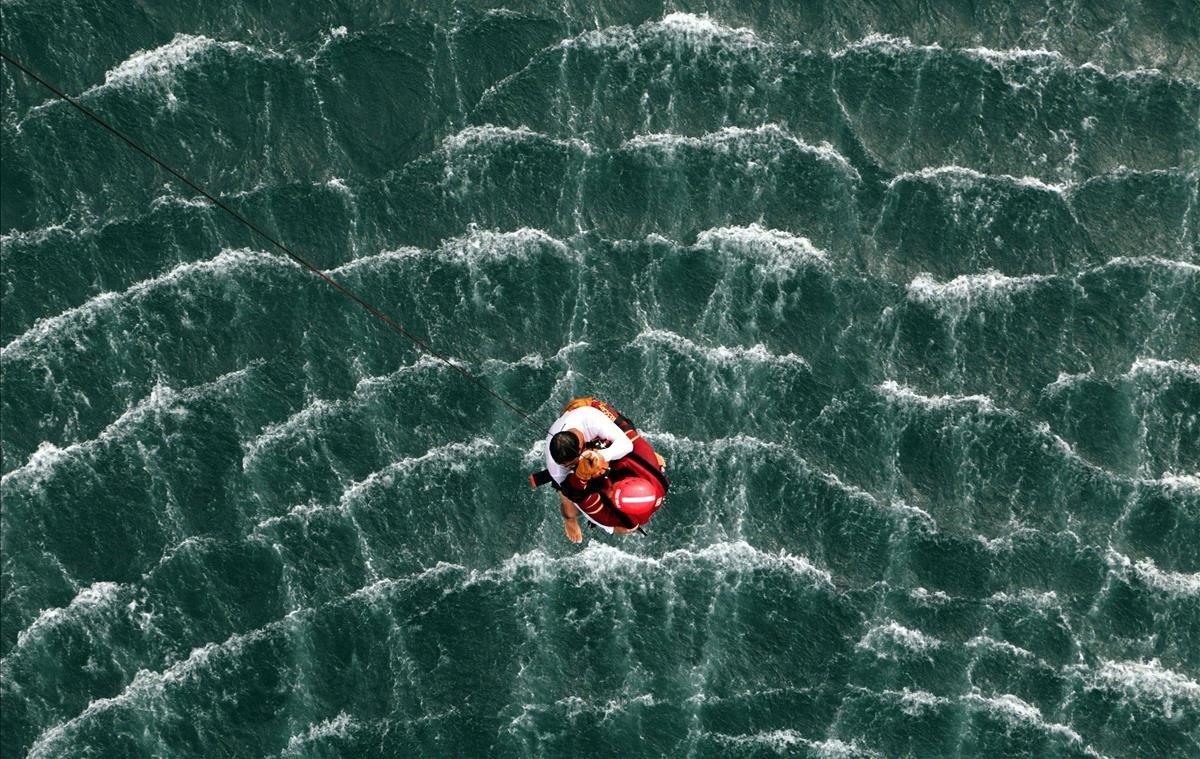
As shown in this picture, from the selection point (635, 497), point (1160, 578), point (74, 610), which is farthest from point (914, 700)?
point (74, 610)

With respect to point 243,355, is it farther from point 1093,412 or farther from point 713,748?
point 1093,412

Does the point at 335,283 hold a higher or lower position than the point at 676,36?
lower

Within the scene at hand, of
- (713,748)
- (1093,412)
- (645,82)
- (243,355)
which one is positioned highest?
(645,82)

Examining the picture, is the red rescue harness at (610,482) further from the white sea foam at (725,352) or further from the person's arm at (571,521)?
the white sea foam at (725,352)

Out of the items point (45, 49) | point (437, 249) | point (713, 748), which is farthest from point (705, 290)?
point (45, 49)

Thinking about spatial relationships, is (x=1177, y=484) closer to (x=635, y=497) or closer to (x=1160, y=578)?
(x=1160, y=578)

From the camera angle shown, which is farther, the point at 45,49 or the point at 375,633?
the point at 45,49
